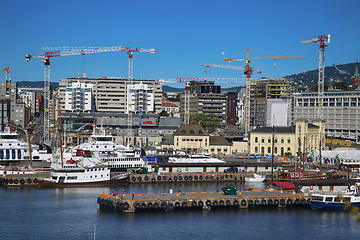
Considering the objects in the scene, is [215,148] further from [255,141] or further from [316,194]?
[316,194]

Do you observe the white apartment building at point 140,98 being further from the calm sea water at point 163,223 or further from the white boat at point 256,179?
Result: the calm sea water at point 163,223

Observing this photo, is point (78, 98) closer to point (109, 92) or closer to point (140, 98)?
point (109, 92)

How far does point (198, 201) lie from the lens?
59.7 m

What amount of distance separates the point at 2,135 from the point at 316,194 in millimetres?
54640

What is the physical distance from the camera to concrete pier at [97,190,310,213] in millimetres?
57906

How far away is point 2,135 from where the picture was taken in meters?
95.9

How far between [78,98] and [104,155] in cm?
9927

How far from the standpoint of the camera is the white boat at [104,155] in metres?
80.8

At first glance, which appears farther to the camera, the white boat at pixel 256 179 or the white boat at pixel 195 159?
the white boat at pixel 195 159

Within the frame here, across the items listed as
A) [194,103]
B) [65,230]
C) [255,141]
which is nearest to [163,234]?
[65,230]

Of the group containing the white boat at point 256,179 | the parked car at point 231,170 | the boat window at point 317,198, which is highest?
the parked car at point 231,170

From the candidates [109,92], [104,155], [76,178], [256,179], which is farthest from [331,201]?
[109,92]

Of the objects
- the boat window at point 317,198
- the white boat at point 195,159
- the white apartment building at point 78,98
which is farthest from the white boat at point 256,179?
the white apartment building at point 78,98

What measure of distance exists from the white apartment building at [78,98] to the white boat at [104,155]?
92.2 meters
